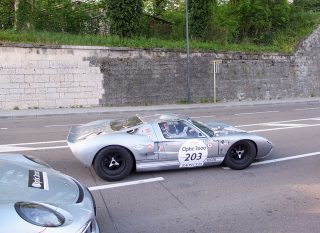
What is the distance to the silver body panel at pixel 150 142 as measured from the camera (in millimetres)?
7277

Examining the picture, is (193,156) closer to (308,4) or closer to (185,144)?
(185,144)

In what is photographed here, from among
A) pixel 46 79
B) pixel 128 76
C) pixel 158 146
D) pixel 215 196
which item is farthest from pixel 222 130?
pixel 128 76

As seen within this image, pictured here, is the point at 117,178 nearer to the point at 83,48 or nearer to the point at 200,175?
the point at 200,175

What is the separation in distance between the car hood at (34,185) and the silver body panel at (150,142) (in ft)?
8.73

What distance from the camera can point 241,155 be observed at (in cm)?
805

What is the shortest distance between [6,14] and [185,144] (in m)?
22.8

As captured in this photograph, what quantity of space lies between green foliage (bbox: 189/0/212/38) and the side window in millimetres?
21433

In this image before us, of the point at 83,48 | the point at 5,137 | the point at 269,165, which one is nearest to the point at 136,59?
the point at 83,48

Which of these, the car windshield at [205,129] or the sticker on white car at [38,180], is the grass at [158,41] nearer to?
the car windshield at [205,129]

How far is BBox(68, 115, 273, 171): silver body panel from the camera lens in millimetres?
7277

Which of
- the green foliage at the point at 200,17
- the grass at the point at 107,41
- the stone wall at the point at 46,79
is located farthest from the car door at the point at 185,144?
the green foliage at the point at 200,17

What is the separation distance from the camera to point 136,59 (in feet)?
79.6

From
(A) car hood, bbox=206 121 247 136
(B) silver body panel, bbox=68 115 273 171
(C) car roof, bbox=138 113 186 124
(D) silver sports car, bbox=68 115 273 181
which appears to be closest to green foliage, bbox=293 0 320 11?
(A) car hood, bbox=206 121 247 136

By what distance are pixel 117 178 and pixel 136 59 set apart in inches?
689
